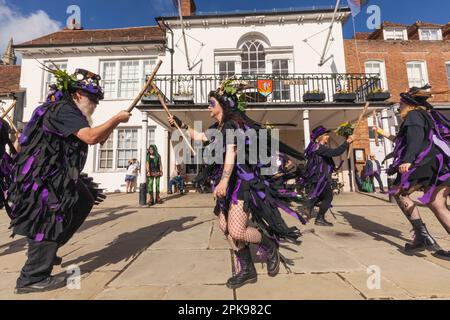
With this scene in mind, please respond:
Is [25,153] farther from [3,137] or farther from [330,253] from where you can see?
[330,253]

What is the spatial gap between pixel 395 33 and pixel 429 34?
96.5 inches

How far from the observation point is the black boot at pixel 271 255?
2199 mm

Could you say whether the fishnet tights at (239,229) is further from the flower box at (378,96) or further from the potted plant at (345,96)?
the flower box at (378,96)

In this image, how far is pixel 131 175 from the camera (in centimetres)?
1135

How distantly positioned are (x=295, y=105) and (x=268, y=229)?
7688 mm

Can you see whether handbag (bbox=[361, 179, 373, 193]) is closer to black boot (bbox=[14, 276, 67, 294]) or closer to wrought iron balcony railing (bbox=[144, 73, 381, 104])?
wrought iron balcony railing (bbox=[144, 73, 381, 104])

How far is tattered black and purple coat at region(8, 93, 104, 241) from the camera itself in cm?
208

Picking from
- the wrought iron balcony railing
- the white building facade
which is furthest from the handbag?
the white building facade

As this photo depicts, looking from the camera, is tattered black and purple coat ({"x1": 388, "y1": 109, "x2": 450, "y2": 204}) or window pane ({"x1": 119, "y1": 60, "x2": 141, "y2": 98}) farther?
window pane ({"x1": 119, "y1": 60, "x2": 141, "y2": 98})

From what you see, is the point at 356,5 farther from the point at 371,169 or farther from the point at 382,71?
the point at 371,169

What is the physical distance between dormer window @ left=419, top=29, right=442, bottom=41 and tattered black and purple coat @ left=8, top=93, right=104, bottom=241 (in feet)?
65.4

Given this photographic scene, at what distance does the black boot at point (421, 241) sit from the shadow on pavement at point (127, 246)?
3.26 metres

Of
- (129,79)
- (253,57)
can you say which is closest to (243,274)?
(253,57)

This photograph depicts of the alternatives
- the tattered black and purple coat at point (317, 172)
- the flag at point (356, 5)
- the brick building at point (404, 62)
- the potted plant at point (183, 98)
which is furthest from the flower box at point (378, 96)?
the potted plant at point (183, 98)
